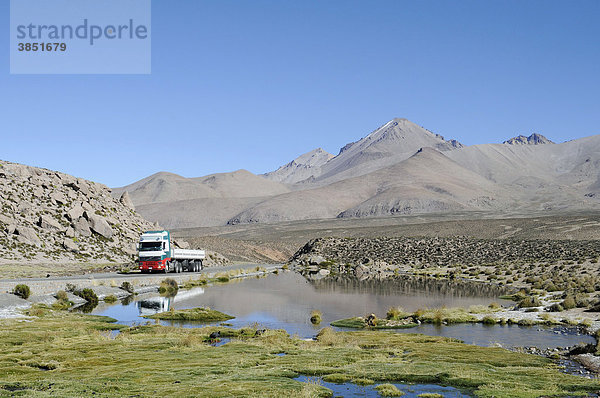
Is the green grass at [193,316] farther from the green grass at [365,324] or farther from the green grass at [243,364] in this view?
the green grass at [365,324]

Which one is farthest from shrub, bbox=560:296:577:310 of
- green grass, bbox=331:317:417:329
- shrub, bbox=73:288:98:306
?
shrub, bbox=73:288:98:306

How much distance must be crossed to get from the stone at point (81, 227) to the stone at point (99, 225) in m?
0.78

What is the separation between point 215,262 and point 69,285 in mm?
46863

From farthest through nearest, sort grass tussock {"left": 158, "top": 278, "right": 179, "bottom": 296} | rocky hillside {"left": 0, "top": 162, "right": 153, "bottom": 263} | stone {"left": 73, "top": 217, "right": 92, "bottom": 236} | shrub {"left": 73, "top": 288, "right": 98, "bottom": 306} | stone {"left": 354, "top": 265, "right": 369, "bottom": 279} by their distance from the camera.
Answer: stone {"left": 73, "top": 217, "right": 92, "bottom": 236} < stone {"left": 354, "top": 265, "right": 369, "bottom": 279} < rocky hillside {"left": 0, "top": 162, "right": 153, "bottom": 263} < grass tussock {"left": 158, "top": 278, "right": 179, "bottom": 296} < shrub {"left": 73, "top": 288, "right": 98, "bottom": 306}

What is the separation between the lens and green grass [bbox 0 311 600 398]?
686 inches

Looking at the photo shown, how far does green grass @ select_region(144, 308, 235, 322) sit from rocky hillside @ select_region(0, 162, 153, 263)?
38.0 metres

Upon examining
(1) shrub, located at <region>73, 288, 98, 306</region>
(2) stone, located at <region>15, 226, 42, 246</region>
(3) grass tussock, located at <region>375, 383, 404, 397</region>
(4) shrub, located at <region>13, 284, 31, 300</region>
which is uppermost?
(2) stone, located at <region>15, 226, 42, 246</region>

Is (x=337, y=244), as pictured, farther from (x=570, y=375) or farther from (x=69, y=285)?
(x=570, y=375)

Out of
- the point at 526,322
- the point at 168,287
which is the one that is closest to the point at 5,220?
the point at 168,287

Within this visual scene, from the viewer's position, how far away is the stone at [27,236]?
72.5 m

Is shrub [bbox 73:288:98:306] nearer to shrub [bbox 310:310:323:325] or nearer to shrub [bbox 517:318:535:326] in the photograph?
shrub [bbox 310:310:323:325]

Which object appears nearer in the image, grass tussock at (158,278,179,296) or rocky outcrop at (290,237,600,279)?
grass tussock at (158,278,179,296)

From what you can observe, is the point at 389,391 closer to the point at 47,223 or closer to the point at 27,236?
the point at 27,236

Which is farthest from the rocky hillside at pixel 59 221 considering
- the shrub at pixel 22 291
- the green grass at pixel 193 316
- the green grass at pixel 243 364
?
the green grass at pixel 243 364
